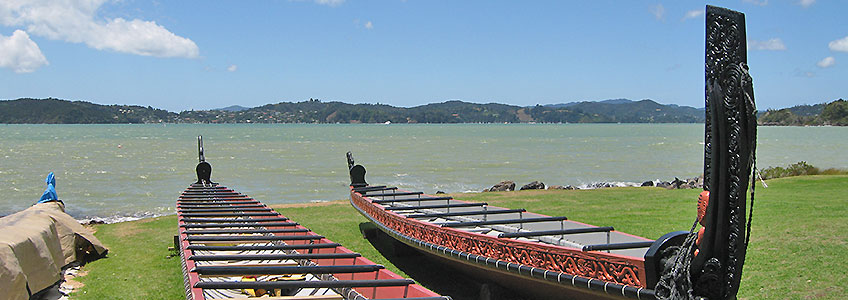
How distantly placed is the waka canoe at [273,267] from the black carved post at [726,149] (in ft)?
7.46

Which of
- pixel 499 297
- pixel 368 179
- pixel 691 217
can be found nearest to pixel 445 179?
pixel 368 179

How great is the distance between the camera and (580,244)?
32.5ft

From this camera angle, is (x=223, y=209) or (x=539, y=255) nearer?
(x=539, y=255)

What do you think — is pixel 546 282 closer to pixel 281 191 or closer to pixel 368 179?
pixel 281 191

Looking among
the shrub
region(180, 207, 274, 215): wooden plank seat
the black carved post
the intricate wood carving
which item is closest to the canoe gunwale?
the intricate wood carving

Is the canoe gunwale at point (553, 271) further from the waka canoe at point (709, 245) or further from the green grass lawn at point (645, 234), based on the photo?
the green grass lawn at point (645, 234)

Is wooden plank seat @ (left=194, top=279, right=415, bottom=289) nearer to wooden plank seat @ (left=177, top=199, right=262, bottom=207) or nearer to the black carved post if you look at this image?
the black carved post

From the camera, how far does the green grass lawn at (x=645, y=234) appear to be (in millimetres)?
9680

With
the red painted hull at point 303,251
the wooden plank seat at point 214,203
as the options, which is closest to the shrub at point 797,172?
the wooden plank seat at point 214,203

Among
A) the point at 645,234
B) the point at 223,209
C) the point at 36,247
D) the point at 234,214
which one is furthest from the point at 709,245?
the point at 223,209

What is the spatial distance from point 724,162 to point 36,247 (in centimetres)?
962

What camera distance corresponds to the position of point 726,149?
5551 mm

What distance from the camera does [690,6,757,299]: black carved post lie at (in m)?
5.51

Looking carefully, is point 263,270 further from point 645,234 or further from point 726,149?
point 645,234
